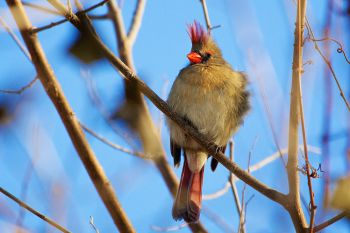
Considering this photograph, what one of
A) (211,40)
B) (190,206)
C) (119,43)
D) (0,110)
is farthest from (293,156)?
(119,43)

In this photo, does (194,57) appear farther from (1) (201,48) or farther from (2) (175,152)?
(2) (175,152)

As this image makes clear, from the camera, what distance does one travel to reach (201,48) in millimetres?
4277

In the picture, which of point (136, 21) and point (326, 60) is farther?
point (136, 21)

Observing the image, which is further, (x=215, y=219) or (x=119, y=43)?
(x=119, y=43)

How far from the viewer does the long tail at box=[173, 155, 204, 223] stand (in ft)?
11.5

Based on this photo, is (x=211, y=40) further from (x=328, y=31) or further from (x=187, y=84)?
(x=328, y=31)

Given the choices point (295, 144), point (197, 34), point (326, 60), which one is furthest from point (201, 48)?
point (326, 60)

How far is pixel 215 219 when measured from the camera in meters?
2.97

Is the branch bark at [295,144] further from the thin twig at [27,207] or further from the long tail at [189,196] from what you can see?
the long tail at [189,196]

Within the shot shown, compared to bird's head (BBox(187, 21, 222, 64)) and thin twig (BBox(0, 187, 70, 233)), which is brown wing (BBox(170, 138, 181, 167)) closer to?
bird's head (BBox(187, 21, 222, 64))

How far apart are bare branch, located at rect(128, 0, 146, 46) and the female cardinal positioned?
1.97ft

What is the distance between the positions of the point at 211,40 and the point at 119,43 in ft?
2.61

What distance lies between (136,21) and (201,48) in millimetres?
669

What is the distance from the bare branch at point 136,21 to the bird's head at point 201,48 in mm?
572
